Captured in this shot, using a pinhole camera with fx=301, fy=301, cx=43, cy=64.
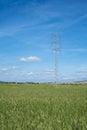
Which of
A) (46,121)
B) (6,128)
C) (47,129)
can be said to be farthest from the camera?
(46,121)

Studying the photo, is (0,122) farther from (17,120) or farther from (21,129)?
(21,129)

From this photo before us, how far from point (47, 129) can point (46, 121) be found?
43.5 inches

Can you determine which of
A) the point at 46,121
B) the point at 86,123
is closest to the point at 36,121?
the point at 46,121

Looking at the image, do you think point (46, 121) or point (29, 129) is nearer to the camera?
point (29, 129)

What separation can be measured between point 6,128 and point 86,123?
2.23 metres

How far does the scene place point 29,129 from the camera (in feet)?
26.0

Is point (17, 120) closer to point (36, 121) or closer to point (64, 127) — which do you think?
point (36, 121)

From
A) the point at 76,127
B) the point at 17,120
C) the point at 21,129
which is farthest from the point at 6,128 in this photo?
the point at 76,127

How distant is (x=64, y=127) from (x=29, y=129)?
3.10 ft

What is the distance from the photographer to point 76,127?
26.7ft

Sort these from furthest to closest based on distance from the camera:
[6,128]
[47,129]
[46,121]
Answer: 1. [46,121]
2. [6,128]
3. [47,129]

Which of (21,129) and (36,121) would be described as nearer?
(21,129)

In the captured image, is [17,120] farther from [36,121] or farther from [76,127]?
[76,127]

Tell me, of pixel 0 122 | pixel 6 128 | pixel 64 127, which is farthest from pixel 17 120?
pixel 64 127
